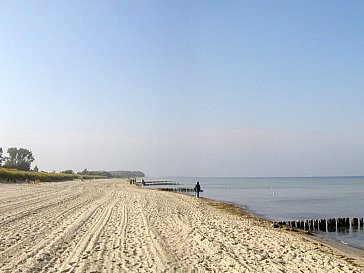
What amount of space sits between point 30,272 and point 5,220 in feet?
30.8

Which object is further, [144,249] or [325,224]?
[325,224]

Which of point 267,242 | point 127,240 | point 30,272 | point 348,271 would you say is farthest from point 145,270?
point 267,242

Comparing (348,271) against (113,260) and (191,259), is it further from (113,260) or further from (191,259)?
(113,260)

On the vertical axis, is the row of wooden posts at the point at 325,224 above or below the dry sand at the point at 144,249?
below

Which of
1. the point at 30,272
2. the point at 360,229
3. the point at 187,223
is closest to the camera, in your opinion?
the point at 30,272

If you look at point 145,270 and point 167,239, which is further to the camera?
point 167,239

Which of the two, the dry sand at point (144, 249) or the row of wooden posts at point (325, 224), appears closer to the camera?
the dry sand at point (144, 249)

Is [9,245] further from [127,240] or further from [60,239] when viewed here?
[127,240]

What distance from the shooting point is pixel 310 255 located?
12359mm

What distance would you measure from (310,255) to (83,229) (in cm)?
832

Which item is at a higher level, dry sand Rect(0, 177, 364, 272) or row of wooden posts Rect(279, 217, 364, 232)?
dry sand Rect(0, 177, 364, 272)

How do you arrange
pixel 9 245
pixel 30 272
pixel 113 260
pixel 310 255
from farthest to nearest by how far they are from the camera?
pixel 310 255
pixel 9 245
pixel 113 260
pixel 30 272

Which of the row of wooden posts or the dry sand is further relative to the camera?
the row of wooden posts

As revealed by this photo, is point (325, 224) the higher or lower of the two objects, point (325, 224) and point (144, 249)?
the lower
